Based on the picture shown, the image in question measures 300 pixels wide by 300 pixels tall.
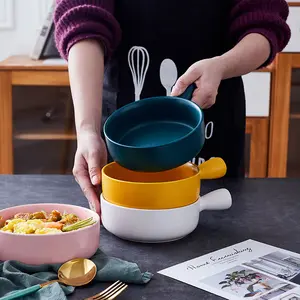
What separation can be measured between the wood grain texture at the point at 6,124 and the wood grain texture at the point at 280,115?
122cm

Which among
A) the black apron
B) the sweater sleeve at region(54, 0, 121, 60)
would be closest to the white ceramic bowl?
the sweater sleeve at region(54, 0, 121, 60)

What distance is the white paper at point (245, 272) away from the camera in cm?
80

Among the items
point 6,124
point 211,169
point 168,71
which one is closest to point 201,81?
point 211,169

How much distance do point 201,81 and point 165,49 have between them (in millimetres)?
431

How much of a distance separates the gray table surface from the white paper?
0.07ft

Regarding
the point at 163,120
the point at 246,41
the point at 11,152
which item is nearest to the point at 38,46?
the point at 11,152

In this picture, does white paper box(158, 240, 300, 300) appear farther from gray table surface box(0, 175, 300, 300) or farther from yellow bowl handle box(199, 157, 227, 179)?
yellow bowl handle box(199, 157, 227, 179)

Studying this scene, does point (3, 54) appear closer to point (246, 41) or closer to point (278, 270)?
point (246, 41)

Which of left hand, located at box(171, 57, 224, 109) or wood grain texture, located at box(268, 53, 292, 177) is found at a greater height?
left hand, located at box(171, 57, 224, 109)

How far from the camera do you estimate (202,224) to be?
1099 millimetres

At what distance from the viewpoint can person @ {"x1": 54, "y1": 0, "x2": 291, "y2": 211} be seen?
1369 mm

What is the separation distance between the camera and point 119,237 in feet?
3.34

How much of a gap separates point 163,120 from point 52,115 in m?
1.95

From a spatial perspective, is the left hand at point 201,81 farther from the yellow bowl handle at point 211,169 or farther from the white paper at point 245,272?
the white paper at point 245,272
